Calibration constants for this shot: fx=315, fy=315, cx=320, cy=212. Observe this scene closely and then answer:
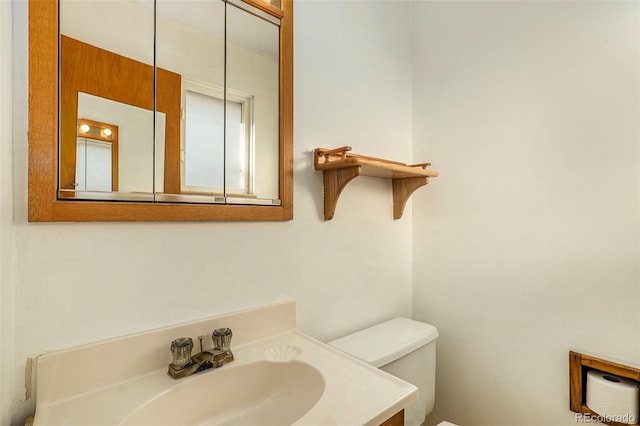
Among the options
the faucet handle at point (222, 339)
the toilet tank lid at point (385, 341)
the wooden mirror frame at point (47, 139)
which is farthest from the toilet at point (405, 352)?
the wooden mirror frame at point (47, 139)

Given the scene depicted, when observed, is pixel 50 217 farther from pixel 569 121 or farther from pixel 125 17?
pixel 569 121

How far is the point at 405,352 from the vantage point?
3.54 ft

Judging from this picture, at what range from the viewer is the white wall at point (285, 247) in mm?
625

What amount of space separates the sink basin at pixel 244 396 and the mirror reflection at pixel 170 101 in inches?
17.8

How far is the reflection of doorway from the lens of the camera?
0.68 metres

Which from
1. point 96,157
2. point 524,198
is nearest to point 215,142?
point 96,157

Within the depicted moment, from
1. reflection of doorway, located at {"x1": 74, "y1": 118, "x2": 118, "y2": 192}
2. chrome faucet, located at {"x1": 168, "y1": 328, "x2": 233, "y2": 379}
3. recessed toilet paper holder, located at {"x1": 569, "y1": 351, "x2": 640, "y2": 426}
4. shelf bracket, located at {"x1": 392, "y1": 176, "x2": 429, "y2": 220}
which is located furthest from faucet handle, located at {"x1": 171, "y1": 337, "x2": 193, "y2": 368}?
recessed toilet paper holder, located at {"x1": 569, "y1": 351, "x2": 640, "y2": 426}

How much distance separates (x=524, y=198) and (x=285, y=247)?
0.89 meters

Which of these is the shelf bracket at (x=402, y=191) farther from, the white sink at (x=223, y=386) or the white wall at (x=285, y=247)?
the white sink at (x=223, y=386)

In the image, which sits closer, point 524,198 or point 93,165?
point 93,165

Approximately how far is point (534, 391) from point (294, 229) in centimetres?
103

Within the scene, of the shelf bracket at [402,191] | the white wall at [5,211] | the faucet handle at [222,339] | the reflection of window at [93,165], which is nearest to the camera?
the white wall at [5,211]

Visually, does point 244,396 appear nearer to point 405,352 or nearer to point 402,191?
point 405,352

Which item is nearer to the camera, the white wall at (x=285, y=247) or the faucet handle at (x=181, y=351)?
the white wall at (x=285, y=247)
